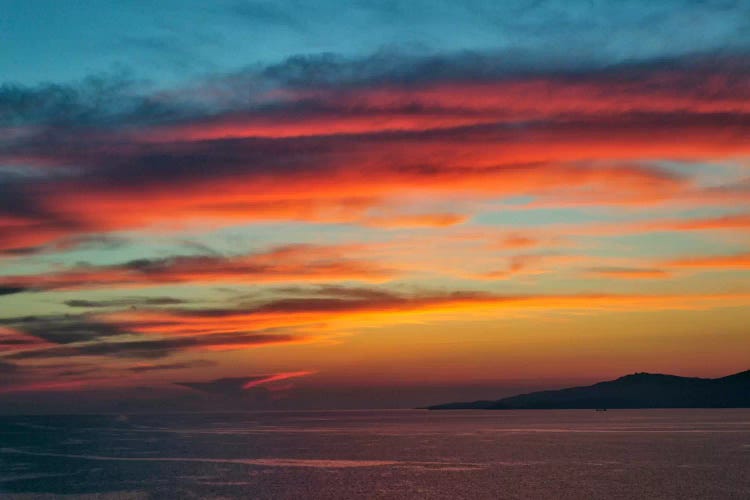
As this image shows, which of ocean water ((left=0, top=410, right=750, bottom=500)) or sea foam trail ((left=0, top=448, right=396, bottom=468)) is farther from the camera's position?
sea foam trail ((left=0, top=448, right=396, bottom=468))

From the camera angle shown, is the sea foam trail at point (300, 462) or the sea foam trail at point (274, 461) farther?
the sea foam trail at point (274, 461)

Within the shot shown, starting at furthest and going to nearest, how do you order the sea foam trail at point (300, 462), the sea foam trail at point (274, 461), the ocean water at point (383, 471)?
the sea foam trail at point (274, 461), the sea foam trail at point (300, 462), the ocean water at point (383, 471)

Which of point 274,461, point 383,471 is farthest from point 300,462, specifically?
point 383,471

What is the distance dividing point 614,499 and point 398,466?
33.8 meters

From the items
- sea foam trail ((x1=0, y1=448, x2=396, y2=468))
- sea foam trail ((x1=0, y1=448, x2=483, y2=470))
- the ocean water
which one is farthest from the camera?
sea foam trail ((x1=0, y1=448, x2=396, y2=468))

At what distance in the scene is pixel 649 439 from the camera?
531 feet

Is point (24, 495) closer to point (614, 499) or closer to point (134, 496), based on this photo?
point (134, 496)

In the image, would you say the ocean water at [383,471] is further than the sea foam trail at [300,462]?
No

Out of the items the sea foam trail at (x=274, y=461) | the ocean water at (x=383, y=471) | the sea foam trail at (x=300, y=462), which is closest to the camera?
the ocean water at (x=383, y=471)

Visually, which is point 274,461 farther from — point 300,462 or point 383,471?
point 383,471

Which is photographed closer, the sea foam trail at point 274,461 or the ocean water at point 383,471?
the ocean water at point 383,471

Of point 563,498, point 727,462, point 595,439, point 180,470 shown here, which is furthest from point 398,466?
point 595,439

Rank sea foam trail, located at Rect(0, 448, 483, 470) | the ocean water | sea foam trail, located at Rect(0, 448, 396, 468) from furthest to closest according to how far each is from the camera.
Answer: sea foam trail, located at Rect(0, 448, 396, 468), sea foam trail, located at Rect(0, 448, 483, 470), the ocean water

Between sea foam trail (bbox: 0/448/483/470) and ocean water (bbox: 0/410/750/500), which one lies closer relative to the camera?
ocean water (bbox: 0/410/750/500)
